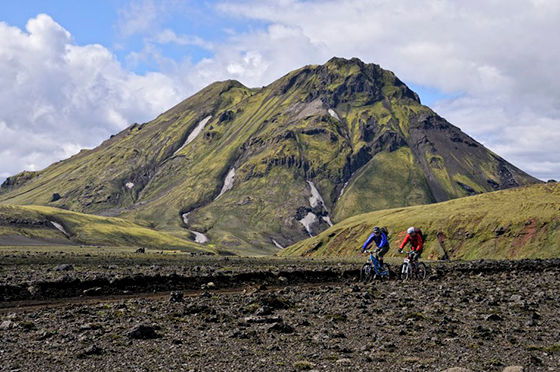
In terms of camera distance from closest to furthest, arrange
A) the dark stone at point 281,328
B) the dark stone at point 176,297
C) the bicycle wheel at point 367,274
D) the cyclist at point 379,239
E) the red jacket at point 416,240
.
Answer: the dark stone at point 281,328, the dark stone at point 176,297, the cyclist at point 379,239, the red jacket at point 416,240, the bicycle wheel at point 367,274

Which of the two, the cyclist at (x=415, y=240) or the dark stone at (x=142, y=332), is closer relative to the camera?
the dark stone at (x=142, y=332)

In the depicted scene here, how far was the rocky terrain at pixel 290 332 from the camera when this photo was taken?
703 inches

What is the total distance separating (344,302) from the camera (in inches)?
1224

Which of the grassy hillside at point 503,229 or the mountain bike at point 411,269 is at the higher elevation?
the grassy hillside at point 503,229

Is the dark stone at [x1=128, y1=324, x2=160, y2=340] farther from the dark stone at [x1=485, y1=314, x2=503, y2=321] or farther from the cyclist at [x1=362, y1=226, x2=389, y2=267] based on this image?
the cyclist at [x1=362, y1=226, x2=389, y2=267]

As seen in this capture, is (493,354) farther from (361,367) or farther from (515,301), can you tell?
(515,301)

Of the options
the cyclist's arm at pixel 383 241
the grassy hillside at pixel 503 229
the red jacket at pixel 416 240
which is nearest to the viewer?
the cyclist's arm at pixel 383 241

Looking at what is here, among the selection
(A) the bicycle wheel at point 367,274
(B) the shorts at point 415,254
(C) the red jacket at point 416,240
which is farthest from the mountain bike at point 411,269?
(A) the bicycle wheel at point 367,274

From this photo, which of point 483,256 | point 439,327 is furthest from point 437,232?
point 439,327

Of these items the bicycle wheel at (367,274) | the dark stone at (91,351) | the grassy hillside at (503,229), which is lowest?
the dark stone at (91,351)

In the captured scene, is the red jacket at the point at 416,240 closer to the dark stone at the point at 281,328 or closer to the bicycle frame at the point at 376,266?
the bicycle frame at the point at 376,266

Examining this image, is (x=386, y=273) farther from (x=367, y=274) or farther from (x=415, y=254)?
(x=415, y=254)

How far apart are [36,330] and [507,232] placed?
532 ft

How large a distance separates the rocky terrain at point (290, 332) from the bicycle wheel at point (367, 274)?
5.57 metres
